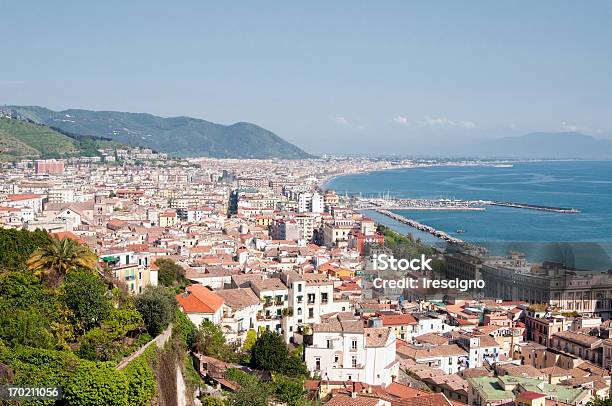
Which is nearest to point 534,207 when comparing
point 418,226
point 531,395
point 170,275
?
point 418,226

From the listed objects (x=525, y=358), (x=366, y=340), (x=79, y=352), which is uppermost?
(x=79, y=352)

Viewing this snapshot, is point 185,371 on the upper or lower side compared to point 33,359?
lower

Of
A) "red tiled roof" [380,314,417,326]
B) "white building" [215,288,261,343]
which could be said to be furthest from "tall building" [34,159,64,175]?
"white building" [215,288,261,343]

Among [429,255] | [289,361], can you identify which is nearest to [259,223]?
[429,255]

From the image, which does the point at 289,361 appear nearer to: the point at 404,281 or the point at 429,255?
the point at 404,281

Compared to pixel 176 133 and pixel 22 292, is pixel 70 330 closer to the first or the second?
pixel 22 292

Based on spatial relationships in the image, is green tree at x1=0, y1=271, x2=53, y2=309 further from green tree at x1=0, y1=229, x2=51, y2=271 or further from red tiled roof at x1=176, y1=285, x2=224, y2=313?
red tiled roof at x1=176, y1=285, x2=224, y2=313

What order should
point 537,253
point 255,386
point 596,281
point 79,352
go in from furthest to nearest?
point 537,253
point 596,281
point 255,386
point 79,352
